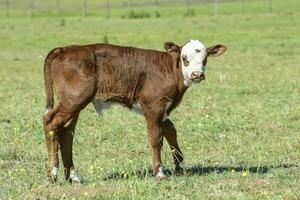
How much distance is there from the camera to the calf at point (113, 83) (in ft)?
33.1

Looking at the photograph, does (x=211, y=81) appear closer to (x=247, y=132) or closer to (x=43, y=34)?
(x=247, y=132)

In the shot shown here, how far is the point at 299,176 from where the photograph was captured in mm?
10344

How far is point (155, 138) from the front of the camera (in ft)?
34.2

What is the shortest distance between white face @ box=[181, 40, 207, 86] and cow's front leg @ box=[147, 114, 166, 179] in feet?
A: 2.34

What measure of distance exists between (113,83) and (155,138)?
0.96 m

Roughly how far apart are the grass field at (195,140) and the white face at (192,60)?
55.7 inches

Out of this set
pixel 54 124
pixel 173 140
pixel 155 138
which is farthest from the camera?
pixel 173 140

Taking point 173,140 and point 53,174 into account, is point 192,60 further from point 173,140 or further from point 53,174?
point 53,174

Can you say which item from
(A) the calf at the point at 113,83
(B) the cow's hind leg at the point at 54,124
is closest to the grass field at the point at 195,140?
(B) the cow's hind leg at the point at 54,124

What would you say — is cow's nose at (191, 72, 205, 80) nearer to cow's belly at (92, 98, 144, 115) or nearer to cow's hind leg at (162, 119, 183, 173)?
cow's belly at (92, 98, 144, 115)

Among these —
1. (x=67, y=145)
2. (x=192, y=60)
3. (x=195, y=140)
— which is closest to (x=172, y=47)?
(x=192, y=60)

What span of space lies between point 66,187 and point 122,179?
0.88 meters

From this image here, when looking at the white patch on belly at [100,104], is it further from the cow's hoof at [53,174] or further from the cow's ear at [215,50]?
the cow's ear at [215,50]

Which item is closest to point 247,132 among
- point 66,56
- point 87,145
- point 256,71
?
point 87,145
